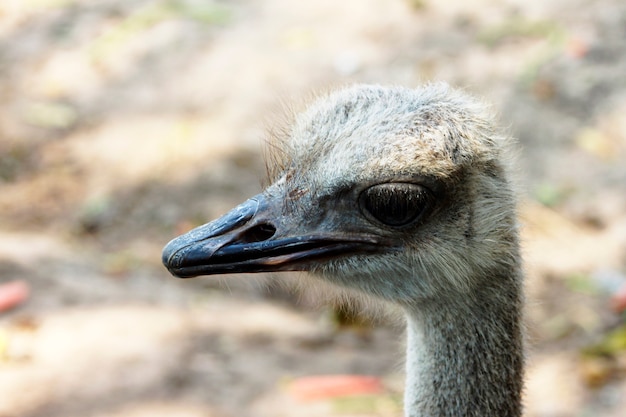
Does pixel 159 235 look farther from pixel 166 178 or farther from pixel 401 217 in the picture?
pixel 401 217

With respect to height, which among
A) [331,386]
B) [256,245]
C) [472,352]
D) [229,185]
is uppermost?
[229,185]

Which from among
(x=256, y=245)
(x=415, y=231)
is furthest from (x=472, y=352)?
(x=256, y=245)

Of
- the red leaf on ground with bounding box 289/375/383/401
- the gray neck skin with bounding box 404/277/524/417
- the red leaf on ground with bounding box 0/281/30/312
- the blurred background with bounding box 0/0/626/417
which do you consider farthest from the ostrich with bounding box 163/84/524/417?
the red leaf on ground with bounding box 0/281/30/312

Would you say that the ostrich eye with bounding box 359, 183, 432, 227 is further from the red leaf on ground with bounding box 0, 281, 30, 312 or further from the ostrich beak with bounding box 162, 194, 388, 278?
the red leaf on ground with bounding box 0, 281, 30, 312

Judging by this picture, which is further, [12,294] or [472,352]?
[12,294]

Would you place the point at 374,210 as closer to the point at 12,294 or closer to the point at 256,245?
the point at 256,245

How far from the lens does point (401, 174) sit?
6.46 feet

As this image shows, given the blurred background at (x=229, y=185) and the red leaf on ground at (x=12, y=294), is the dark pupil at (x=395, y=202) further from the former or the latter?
the red leaf on ground at (x=12, y=294)

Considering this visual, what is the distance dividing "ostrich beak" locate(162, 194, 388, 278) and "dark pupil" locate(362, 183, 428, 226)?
2.7 inches

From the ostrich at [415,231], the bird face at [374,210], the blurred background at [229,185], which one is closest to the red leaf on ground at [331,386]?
the blurred background at [229,185]

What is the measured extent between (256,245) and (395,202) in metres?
0.34

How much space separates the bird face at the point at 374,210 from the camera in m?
2.00

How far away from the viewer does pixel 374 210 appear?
2.06 metres

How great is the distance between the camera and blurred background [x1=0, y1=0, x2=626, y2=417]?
3815mm
